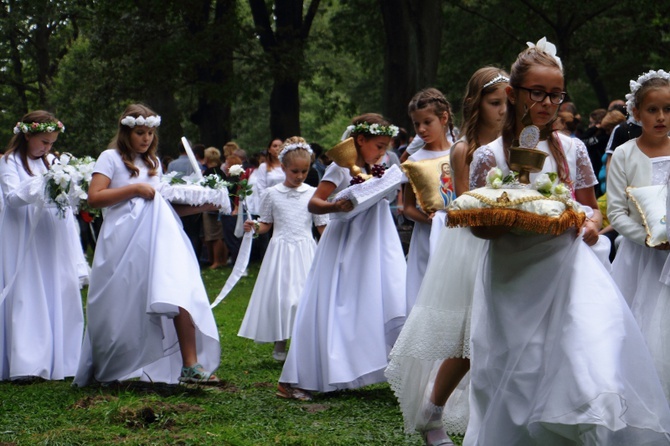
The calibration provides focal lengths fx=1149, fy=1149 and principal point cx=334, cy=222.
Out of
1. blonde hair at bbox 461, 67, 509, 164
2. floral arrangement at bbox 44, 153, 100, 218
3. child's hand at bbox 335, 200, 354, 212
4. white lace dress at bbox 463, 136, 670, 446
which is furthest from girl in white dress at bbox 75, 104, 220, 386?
white lace dress at bbox 463, 136, 670, 446

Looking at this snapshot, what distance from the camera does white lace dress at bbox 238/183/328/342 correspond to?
1052 cm

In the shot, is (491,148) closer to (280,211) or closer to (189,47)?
(280,211)

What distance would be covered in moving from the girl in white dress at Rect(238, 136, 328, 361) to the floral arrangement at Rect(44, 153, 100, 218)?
6.21ft

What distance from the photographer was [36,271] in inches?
382

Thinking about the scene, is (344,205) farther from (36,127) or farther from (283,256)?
(36,127)

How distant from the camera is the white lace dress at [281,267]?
10.5 metres

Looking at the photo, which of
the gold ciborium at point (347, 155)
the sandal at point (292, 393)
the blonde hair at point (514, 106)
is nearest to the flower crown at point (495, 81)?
the blonde hair at point (514, 106)

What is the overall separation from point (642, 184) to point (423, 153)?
1.48 m

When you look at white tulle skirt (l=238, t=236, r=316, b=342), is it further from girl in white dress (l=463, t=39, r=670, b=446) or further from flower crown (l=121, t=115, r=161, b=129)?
girl in white dress (l=463, t=39, r=670, b=446)

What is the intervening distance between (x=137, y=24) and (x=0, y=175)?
19.4 m

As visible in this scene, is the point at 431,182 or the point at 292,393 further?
the point at 292,393

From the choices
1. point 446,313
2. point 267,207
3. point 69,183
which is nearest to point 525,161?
point 446,313

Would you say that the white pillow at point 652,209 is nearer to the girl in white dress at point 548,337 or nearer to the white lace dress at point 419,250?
the white lace dress at point 419,250

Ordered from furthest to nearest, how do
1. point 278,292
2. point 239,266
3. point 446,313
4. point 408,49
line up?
point 408,49, point 278,292, point 239,266, point 446,313
